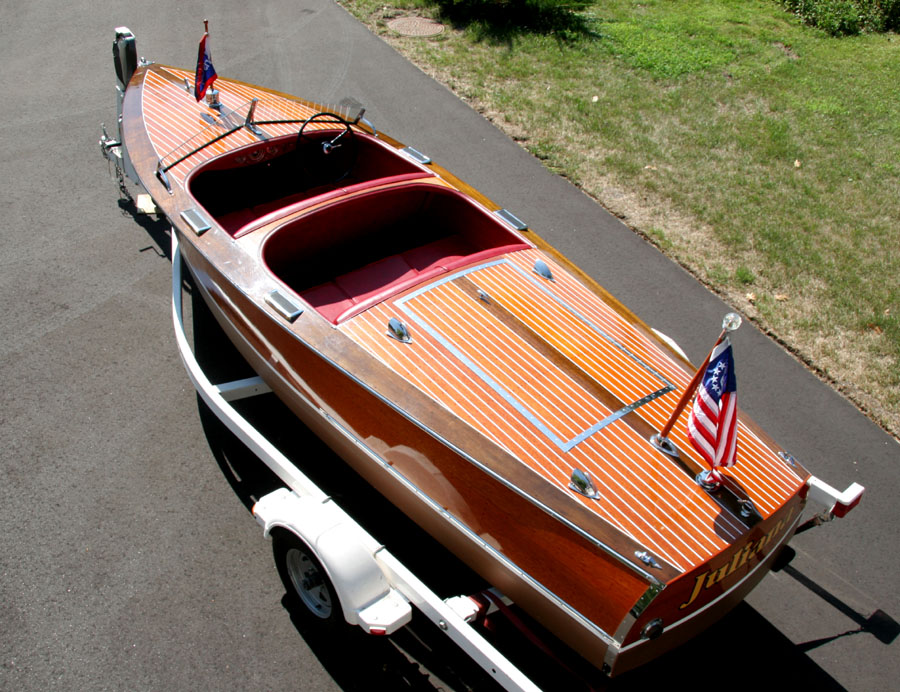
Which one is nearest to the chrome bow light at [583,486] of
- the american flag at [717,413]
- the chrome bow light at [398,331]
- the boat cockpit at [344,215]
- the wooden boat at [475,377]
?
the wooden boat at [475,377]

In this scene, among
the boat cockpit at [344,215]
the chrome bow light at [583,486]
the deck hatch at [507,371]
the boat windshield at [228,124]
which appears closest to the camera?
the chrome bow light at [583,486]

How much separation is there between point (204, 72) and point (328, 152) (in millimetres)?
1095

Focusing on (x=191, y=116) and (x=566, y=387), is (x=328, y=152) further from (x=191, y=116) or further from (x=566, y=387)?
(x=566, y=387)

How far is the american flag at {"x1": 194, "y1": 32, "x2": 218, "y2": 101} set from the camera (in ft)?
16.4

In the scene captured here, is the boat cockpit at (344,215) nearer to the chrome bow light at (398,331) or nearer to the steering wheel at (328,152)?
the steering wheel at (328,152)

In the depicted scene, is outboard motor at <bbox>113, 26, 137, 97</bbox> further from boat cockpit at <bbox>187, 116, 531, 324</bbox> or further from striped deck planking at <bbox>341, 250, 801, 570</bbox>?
striped deck planking at <bbox>341, 250, 801, 570</bbox>

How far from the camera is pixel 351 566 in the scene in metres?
3.22

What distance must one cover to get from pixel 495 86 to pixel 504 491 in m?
6.79

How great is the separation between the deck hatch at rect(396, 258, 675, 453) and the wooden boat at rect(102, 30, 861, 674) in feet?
0.04

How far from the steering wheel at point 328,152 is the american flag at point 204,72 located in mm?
742

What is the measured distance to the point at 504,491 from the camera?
125 inches

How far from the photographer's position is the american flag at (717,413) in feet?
9.50

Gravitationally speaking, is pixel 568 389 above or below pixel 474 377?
above

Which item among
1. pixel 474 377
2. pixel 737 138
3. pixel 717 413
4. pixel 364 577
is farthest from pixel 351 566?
pixel 737 138
